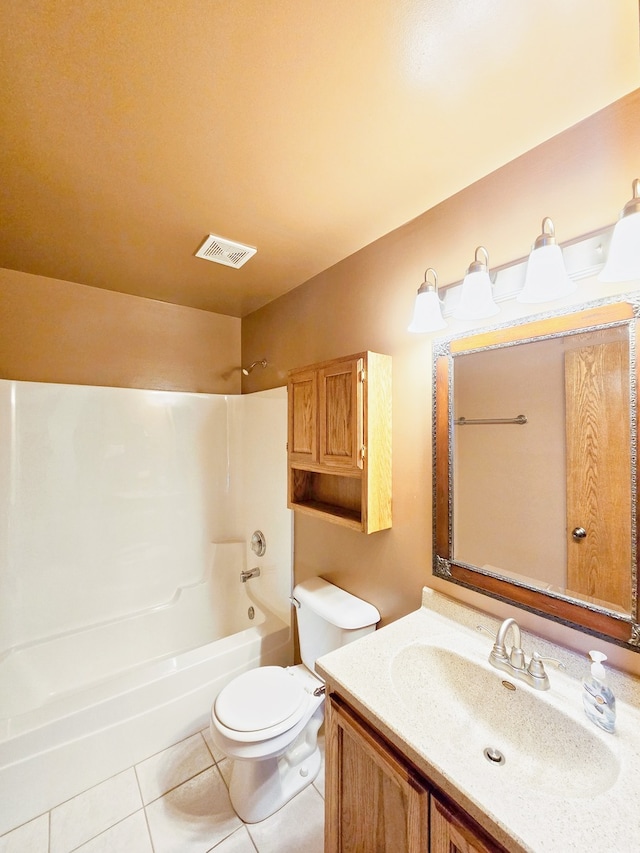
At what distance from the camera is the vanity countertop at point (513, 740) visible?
0.58m

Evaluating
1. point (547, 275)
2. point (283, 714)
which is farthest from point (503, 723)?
point (547, 275)

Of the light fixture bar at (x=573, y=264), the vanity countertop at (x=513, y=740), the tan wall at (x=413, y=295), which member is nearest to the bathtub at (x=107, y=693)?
the tan wall at (x=413, y=295)

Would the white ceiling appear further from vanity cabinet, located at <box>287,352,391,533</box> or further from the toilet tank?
the toilet tank

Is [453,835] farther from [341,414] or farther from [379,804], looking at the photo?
[341,414]

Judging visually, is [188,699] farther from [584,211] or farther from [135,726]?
[584,211]

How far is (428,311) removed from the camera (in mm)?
1209

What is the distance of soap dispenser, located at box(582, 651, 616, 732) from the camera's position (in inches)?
29.5

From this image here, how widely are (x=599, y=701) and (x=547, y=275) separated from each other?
1.04 m

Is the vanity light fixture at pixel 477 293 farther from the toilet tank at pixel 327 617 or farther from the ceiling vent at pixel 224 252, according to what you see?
the toilet tank at pixel 327 617

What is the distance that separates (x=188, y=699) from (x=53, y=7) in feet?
7.87

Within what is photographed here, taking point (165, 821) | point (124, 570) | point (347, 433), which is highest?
point (347, 433)

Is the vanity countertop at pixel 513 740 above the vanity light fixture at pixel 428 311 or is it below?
below

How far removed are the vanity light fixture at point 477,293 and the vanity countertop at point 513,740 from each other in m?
0.98

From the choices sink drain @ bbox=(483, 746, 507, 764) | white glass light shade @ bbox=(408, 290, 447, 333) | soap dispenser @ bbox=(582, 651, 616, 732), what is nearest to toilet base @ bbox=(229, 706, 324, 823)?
sink drain @ bbox=(483, 746, 507, 764)
